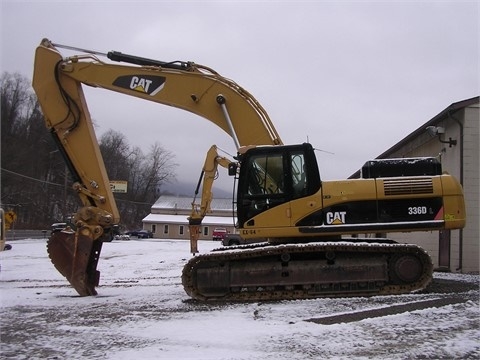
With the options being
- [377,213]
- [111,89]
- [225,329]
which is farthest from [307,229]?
[111,89]

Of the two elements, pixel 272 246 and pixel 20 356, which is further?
pixel 272 246

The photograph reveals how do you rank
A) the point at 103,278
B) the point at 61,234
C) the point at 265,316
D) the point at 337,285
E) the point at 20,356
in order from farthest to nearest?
1. the point at 103,278
2. the point at 61,234
3. the point at 337,285
4. the point at 265,316
5. the point at 20,356

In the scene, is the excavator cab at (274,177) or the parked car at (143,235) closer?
the excavator cab at (274,177)

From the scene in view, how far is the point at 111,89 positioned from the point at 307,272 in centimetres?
577

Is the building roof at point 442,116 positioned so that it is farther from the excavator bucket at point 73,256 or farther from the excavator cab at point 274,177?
the excavator bucket at point 73,256

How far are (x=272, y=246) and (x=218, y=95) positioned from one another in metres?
3.52

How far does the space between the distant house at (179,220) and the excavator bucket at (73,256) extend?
61.5 m

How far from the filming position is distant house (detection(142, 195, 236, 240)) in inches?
2906

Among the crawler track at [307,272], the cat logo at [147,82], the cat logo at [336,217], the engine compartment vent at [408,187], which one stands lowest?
the crawler track at [307,272]

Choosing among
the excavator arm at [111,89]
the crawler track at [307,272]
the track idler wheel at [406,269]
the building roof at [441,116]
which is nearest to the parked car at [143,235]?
the building roof at [441,116]

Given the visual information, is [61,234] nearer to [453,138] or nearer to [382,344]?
[382,344]

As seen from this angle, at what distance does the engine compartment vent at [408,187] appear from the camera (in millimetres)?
8945

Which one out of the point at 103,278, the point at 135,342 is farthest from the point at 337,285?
the point at 103,278

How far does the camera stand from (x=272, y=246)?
28.9 feet
